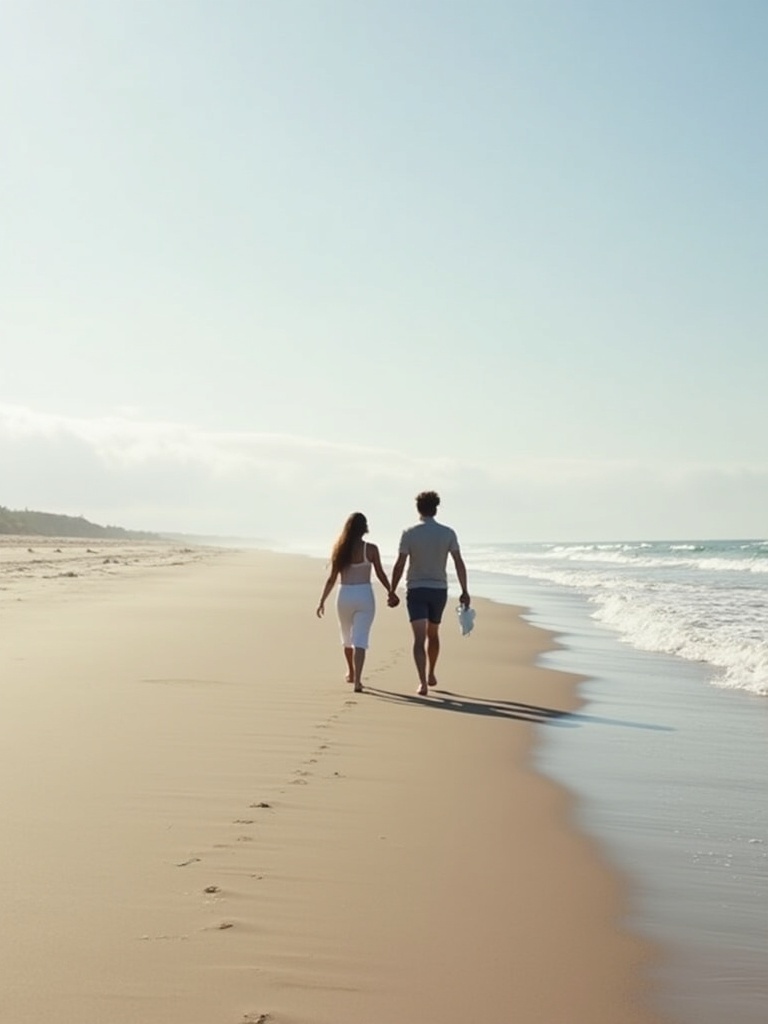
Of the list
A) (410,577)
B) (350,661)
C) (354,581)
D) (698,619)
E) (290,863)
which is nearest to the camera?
(290,863)

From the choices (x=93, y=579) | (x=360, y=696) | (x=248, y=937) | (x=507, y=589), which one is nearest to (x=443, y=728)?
(x=360, y=696)

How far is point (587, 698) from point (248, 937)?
7.74 m

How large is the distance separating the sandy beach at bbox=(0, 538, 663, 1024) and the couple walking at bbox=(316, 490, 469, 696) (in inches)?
27.1

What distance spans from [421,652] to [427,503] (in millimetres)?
1665

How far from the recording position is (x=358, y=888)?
15.9ft

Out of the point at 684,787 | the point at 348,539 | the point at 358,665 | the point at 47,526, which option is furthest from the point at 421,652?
the point at 47,526

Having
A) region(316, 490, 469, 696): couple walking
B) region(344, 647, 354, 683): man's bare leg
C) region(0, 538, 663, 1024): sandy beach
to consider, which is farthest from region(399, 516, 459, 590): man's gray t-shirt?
region(0, 538, 663, 1024): sandy beach

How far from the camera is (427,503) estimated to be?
12.1 metres

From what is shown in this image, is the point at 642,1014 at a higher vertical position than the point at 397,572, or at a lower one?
lower

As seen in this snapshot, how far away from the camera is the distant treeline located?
78.1 meters

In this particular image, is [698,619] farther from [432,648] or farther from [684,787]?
[684,787]

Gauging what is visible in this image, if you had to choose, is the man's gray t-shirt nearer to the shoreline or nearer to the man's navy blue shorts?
the man's navy blue shorts

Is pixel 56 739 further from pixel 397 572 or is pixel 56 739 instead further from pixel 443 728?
pixel 397 572

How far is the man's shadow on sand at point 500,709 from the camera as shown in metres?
9.82
